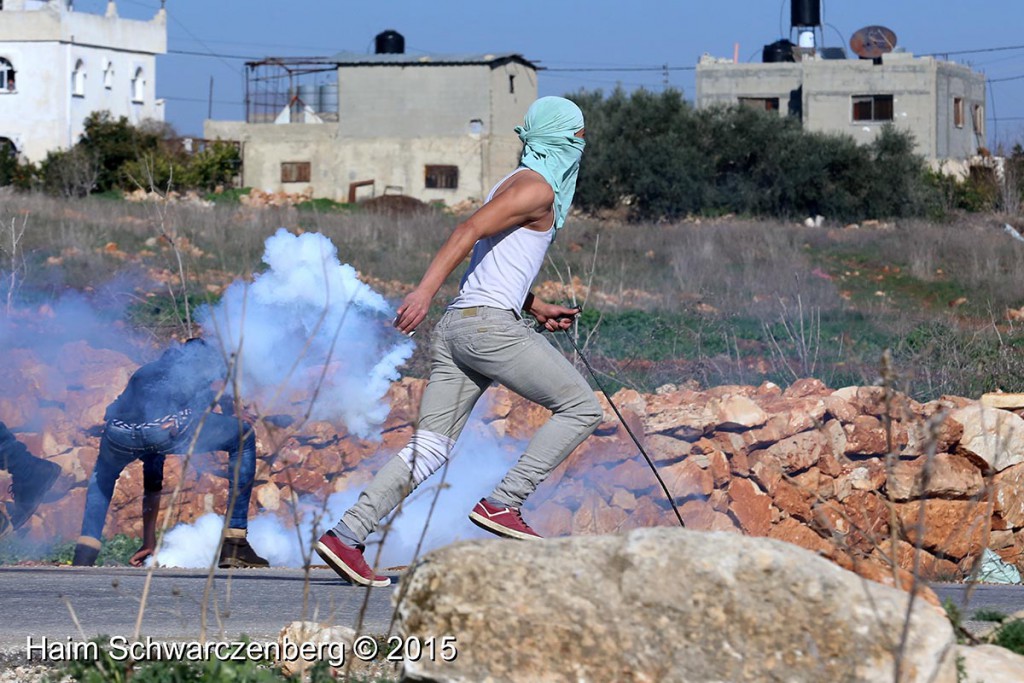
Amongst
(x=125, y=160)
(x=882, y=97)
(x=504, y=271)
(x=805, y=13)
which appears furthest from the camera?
(x=805, y=13)

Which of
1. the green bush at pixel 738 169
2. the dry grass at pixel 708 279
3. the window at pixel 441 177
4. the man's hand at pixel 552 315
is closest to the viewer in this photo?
the man's hand at pixel 552 315

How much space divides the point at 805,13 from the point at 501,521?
199 ft

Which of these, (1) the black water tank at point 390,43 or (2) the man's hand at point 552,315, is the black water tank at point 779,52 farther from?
(2) the man's hand at point 552,315

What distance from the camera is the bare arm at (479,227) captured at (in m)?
4.79

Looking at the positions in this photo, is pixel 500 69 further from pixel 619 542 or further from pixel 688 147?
pixel 619 542

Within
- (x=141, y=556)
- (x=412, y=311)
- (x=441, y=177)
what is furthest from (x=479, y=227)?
(x=441, y=177)

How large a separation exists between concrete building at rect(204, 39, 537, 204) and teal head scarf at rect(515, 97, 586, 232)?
4668 centimetres

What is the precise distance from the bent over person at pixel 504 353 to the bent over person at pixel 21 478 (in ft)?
11.3

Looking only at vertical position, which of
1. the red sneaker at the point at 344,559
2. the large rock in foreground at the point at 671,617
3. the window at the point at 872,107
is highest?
the window at the point at 872,107

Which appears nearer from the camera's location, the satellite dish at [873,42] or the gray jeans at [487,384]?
the gray jeans at [487,384]

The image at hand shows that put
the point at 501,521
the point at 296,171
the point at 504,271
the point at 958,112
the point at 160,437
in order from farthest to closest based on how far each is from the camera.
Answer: the point at 958,112
the point at 296,171
the point at 160,437
the point at 501,521
the point at 504,271

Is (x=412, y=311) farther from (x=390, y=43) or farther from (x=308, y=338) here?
(x=390, y=43)

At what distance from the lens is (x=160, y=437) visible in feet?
23.5

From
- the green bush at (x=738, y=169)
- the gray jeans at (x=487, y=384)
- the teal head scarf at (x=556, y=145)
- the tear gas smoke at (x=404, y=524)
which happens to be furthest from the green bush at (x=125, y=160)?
the gray jeans at (x=487, y=384)
